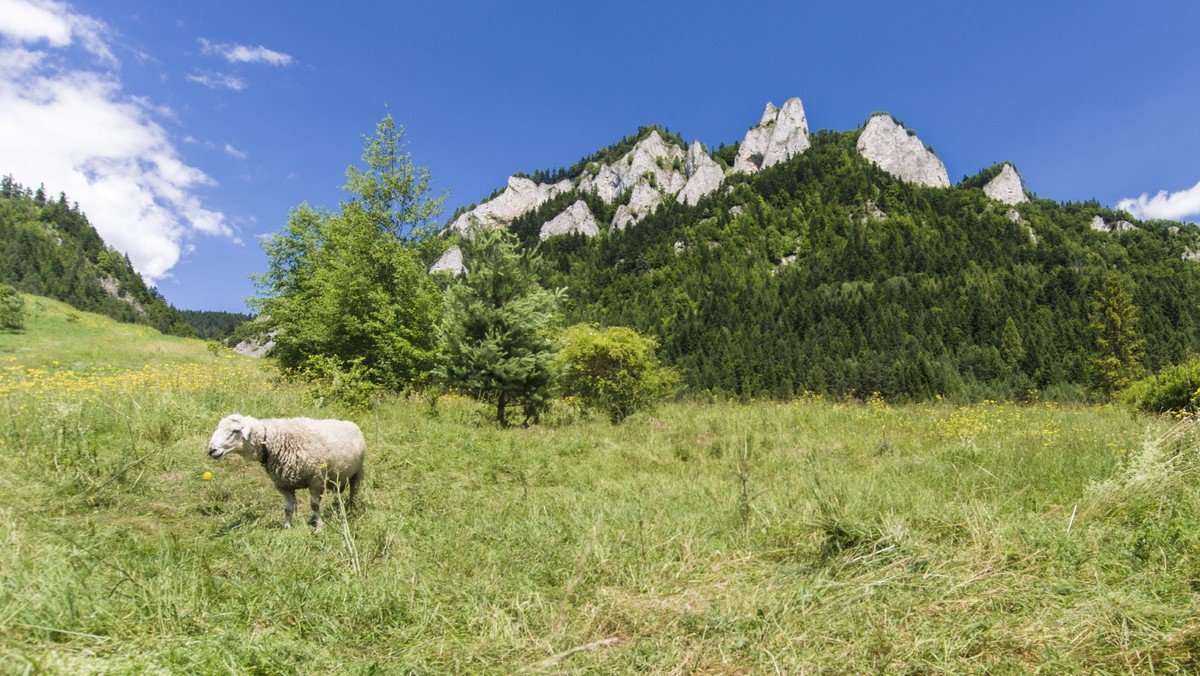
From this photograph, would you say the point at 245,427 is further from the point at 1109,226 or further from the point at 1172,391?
the point at 1109,226

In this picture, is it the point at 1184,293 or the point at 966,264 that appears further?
the point at 966,264

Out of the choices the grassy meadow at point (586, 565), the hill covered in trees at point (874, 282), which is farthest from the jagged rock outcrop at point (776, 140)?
the grassy meadow at point (586, 565)

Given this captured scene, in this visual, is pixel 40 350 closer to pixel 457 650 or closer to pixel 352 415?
pixel 352 415

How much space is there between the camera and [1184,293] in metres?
106

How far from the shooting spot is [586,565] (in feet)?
12.3

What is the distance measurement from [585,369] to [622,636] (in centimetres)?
1386

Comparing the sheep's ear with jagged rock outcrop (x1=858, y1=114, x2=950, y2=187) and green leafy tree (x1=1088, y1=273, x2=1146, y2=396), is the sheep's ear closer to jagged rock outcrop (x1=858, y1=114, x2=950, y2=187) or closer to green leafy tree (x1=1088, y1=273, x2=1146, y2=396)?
green leafy tree (x1=1088, y1=273, x2=1146, y2=396)

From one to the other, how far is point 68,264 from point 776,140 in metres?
207

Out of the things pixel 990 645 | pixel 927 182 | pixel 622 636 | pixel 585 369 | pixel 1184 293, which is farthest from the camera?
pixel 927 182

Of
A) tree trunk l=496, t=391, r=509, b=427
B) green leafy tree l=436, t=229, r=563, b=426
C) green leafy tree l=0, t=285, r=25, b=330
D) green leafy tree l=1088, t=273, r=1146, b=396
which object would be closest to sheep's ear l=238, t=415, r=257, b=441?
green leafy tree l=436, t=229, r=563, b=426

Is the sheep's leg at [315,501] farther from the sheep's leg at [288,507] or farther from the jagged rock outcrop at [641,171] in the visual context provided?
the jagged rock outcrop at [641,171]

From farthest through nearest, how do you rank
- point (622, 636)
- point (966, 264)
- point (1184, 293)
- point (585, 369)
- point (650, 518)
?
point (966, 264)
point (1184, 293)
point (585, 369)
point (650, 518)
point (622, 636)

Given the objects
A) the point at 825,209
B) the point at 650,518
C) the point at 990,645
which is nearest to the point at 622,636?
the point at 990,645

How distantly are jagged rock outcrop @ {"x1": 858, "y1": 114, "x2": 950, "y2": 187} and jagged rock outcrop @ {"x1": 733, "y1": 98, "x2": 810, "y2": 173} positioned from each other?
2024cm
